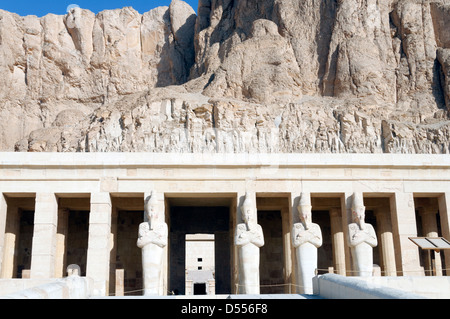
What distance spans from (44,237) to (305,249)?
25.5 feet

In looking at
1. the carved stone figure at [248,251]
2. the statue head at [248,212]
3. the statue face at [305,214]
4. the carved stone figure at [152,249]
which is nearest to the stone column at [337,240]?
the statue face at [305,214]

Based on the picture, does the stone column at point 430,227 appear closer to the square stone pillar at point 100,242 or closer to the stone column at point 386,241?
the stone column at point 386,241

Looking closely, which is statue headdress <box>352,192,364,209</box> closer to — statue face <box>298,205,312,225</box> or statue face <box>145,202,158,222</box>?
statue face <box>298,205,312,225</box>

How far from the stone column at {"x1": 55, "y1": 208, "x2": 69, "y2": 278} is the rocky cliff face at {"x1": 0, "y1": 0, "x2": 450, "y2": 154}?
79.7ft

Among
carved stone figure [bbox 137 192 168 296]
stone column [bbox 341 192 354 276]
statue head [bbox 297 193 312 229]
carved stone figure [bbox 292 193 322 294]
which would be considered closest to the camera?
carved stone figure [bbox 137 192 168 296]

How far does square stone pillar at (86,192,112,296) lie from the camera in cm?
1656

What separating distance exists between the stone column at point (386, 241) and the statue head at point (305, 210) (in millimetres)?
3460

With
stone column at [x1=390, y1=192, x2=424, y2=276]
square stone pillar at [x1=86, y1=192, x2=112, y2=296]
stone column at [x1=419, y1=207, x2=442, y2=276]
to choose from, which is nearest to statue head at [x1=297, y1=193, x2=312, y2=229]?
stone column at [x1=390, y1=192, x2=424, y2=276]

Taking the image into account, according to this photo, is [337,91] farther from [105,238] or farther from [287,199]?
[105,238]

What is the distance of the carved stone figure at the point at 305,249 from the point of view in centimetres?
1597

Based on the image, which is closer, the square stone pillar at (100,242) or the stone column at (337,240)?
the square stone pillar at (100,242)

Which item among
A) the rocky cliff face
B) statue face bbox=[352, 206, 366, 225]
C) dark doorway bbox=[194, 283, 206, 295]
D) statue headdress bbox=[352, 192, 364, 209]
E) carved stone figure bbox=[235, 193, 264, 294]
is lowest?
dark doorway bbox=[194, 283, 206, 295]

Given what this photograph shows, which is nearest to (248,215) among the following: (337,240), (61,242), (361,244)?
(361,244)

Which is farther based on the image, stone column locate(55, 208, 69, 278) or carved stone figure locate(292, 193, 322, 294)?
stone column locate(55, 208, 69, 278)
